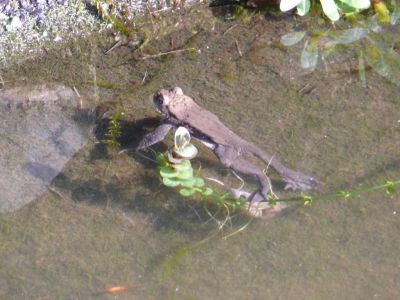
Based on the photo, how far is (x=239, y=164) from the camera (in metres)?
4.70

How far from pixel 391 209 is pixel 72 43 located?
2549 mm

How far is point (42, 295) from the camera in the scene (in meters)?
4.58

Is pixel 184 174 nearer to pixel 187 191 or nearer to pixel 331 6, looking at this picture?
pixel 187 191

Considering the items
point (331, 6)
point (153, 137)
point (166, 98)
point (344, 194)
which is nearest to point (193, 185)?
point (153, 137)

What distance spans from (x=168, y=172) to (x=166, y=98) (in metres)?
0.65

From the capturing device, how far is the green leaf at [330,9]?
4.63 m

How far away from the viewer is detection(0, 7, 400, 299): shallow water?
4535 mm

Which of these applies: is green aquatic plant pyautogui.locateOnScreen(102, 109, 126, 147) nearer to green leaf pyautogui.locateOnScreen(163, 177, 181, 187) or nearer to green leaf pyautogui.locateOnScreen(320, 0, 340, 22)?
green leaf pyautogui.locateOnScreen(163, 177, 181, 187)

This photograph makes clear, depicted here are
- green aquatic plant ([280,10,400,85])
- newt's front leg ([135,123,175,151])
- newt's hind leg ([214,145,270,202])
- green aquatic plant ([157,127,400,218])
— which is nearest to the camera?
green aquatic plant ([157,127,400,218])

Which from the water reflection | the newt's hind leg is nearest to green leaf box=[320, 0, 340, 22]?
the newt's hind leg

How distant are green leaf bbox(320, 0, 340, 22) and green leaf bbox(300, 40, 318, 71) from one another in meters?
0.38

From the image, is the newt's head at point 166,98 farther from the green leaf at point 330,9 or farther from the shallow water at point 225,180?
the green leaf at point 330,9

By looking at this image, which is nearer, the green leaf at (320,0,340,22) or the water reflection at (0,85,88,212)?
the green leaf at (320,0,340,22)

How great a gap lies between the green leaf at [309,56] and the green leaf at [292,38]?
0.22 ft
